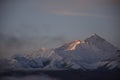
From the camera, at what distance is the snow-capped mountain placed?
2855 millimetres

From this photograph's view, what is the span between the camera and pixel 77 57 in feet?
9.53

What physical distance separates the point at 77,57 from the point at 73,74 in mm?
197

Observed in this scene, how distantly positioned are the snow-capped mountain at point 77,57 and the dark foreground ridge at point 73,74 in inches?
1.8

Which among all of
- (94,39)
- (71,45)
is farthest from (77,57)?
(94,39)

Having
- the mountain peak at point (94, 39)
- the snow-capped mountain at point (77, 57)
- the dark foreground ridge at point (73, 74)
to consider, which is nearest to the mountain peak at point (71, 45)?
the snow-capped mountain at point (77, 57)

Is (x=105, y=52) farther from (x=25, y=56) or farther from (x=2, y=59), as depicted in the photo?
(x=2, y=59)

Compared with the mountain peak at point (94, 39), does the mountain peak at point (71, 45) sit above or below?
below

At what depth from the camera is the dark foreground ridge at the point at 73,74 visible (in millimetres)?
2840

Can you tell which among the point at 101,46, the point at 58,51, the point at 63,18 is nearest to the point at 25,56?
the point at 58,51

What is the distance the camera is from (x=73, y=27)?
2998mm

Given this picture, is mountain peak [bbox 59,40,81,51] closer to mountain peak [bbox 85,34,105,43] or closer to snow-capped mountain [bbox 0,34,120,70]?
snow-capped mountain [bbox 0,34,120,70]

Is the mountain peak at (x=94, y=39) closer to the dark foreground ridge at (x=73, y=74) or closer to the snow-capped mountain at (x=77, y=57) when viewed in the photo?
the snow-capped mountain at (x=77, y=57)

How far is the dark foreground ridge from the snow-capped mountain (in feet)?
0.15

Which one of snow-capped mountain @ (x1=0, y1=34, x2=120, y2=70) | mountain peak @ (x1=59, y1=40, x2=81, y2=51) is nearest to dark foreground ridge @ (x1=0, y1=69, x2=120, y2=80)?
snow-capped mountain @ (x1=0, y1=34, x2=120, y2=70)
